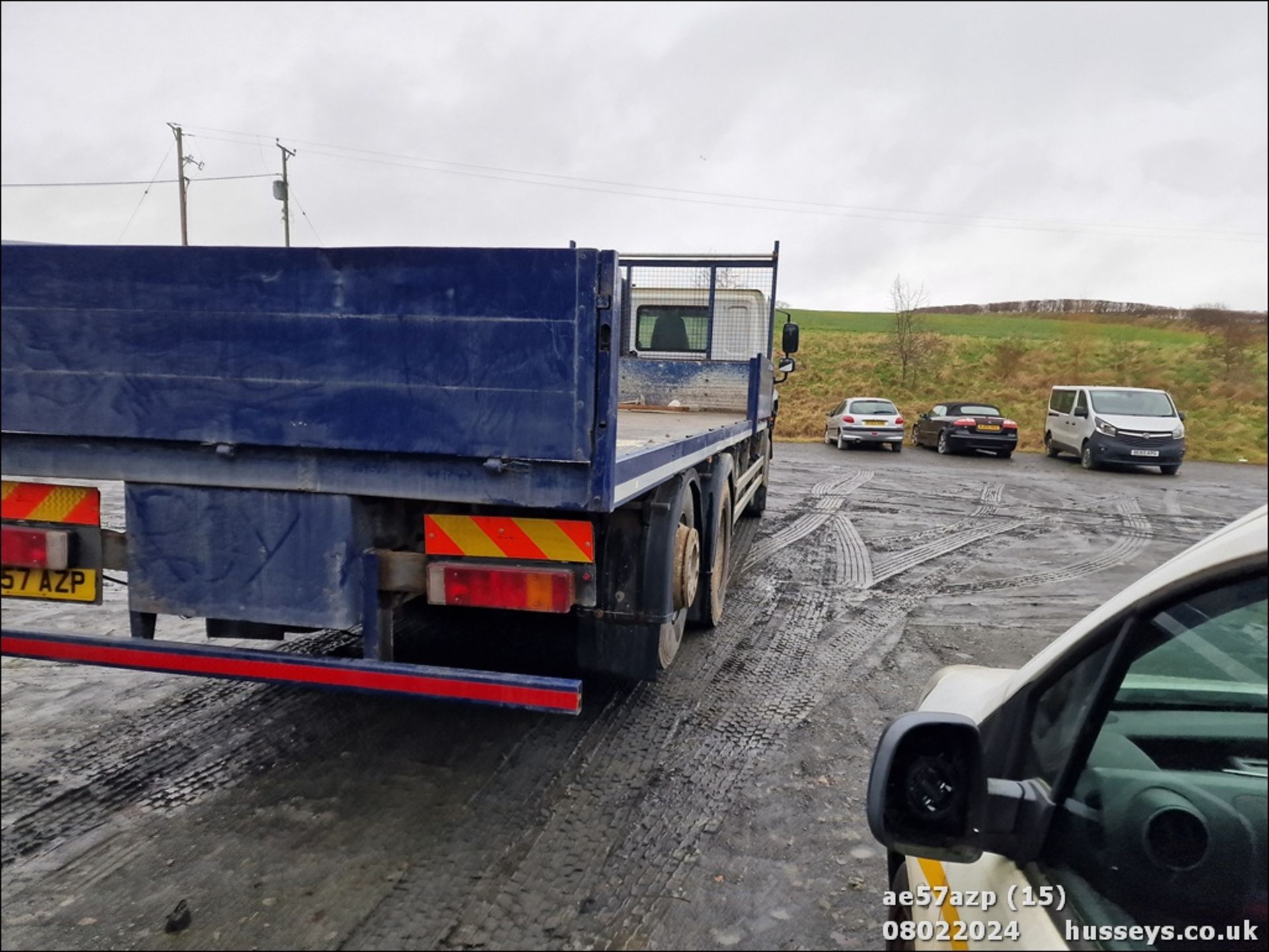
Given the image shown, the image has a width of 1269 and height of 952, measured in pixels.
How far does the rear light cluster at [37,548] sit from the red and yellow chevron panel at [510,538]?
119cm

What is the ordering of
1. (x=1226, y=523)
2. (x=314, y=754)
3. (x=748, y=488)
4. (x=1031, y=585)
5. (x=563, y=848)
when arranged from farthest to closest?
(x=748, y=488), (x=1031, y=585), (x=314, y=754), (x=563, y=848), (x=1226, y=523)

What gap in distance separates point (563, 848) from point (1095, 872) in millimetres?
1969

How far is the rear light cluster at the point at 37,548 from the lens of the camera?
8.64ft

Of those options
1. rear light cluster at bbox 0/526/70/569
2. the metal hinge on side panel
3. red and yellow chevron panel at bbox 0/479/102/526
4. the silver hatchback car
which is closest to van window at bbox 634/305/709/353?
the metal hinge on side panel

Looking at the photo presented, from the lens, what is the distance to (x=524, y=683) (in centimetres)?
284

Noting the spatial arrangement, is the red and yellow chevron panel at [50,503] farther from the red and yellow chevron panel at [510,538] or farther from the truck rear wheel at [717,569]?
the truck rear wheel at [717,569]

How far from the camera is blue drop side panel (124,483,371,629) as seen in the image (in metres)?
2.84

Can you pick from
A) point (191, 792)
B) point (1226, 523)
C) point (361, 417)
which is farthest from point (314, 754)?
point (1226, 523)

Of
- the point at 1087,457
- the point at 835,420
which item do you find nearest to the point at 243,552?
the point at 1087,457

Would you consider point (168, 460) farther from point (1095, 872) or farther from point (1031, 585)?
point (1031, 585)

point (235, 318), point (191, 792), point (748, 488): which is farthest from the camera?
point (748, 488)

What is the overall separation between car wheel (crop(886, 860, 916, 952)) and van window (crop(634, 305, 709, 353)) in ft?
25.5

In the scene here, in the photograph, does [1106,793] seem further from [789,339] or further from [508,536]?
[789,339]

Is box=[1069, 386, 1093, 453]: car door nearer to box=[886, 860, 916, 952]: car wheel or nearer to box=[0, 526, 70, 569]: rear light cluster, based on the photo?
box=[886, 860, 916, 952]: car wheel
